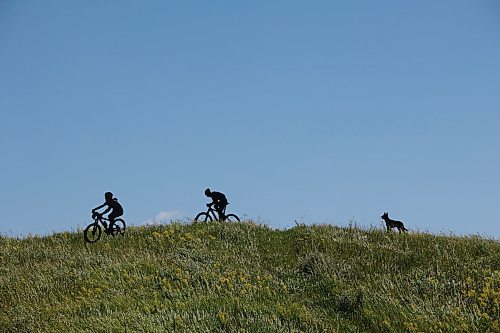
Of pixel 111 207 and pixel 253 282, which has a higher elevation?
pixel 111 207

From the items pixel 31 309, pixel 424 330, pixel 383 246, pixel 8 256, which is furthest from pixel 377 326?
pixel 8 256

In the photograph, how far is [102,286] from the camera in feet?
56.8

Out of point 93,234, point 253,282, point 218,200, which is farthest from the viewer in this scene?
point 218,200

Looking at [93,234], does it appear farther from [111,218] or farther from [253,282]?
[253,282]

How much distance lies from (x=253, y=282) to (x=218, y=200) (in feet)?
30.1

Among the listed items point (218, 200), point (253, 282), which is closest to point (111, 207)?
point (218, 200)

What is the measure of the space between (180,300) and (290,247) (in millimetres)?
6630

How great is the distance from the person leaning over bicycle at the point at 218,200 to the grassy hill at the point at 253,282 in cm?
231

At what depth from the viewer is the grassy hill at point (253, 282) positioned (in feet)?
48.6

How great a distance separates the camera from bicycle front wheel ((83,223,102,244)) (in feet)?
78.2

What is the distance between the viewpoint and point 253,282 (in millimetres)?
17812

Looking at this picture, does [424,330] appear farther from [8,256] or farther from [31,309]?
[8,256]

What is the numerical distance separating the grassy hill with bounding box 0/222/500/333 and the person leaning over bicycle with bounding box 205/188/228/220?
7.56 feet

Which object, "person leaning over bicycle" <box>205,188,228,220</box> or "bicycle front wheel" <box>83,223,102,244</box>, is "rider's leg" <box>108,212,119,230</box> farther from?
"person leaning over bicycle" <box>205,188,228,220</box>
